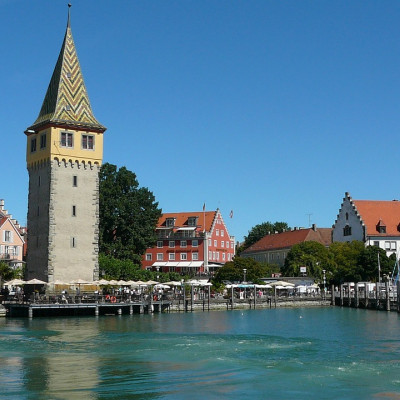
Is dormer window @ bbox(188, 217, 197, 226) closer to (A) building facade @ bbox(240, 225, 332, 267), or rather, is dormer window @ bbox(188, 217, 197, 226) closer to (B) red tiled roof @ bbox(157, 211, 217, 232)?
(B) red tiled roof @ bbox(157, 211, 217, 232)

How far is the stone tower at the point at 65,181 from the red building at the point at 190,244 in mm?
43329

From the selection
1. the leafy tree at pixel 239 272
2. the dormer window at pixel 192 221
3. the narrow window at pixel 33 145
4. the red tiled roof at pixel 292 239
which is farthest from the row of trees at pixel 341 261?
the narrow window at pixel 33 145

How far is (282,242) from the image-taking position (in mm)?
123125

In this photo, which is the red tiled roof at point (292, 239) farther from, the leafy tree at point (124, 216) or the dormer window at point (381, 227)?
the leafy tree at point (124, 216)

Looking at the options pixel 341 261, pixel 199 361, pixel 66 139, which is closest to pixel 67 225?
pixel 66 139

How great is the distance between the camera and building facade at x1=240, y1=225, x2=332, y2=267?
119 metres

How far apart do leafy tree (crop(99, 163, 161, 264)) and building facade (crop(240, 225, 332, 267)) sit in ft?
101

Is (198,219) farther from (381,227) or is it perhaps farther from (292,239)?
(381,227)

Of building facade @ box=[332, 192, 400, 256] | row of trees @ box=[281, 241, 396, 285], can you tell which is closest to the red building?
row of trees @ box=[281, 241, 396, 285]

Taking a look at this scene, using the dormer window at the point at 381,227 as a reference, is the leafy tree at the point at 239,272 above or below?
below

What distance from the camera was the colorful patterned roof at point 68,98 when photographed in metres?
70.6

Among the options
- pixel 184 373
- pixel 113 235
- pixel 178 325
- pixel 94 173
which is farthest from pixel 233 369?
pixel 113 235

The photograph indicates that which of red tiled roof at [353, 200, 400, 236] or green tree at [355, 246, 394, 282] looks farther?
red tiled roof at [353, 200, 400, 236]

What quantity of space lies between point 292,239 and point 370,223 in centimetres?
1684
